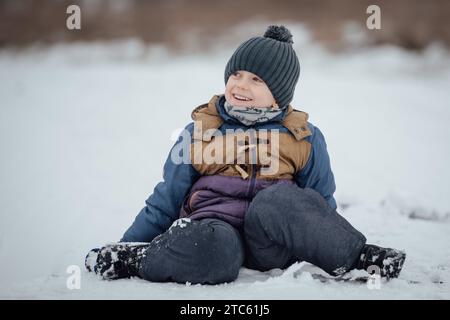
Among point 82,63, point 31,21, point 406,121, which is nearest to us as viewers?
point 406,121

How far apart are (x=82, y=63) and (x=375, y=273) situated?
196 inches

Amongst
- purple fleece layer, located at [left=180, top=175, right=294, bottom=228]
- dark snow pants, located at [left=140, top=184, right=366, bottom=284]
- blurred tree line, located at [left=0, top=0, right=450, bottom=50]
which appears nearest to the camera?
dark snow pants, located at [left=140, top=184, right=366, bottom=284]

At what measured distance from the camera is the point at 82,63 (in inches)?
231

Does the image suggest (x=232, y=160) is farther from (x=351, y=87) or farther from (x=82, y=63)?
(x=82, y=63)

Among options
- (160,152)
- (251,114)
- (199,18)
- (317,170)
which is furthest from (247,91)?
(199,18)

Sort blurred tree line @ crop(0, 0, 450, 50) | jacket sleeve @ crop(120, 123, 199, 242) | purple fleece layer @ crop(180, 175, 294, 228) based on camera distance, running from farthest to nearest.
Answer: blurred tree line @ crop(0, 0, 450, 50)
jacket sleeve @ crop(120, 123, 199, 242)
purple fleece layer @ crop(180, 175, 294, 228)

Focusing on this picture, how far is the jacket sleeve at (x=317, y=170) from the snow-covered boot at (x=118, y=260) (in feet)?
1.77

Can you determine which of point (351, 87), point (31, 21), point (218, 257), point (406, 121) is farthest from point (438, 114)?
point (31, 21)

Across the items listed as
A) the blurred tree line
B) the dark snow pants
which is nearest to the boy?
the dark snow pants

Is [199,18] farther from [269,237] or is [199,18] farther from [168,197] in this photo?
[269,237]

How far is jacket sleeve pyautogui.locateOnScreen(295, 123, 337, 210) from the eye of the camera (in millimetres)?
1719

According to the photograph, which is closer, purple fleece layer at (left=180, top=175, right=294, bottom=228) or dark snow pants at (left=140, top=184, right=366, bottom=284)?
dark snow pants at (left=140, top=184, right=366, bottom=284)

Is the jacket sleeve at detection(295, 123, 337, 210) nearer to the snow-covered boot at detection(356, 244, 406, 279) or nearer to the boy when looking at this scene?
the boy

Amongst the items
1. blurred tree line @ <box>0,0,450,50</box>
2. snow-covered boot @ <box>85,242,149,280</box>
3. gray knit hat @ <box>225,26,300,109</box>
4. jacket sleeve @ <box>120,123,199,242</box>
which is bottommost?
snow-covered boot @ <box>85,242,149,280</box>
